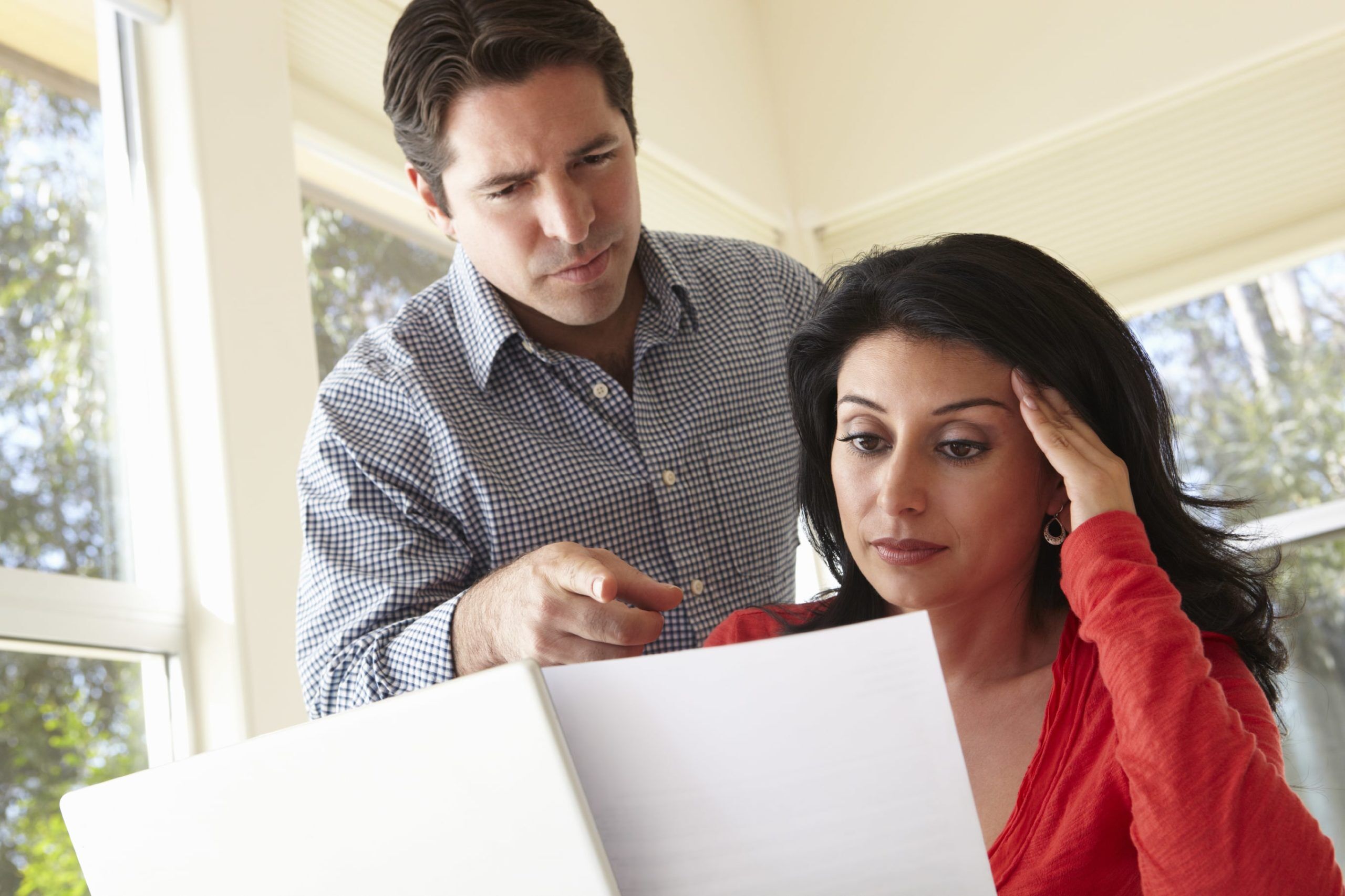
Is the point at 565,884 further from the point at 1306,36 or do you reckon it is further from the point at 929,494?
the point at 1306,36

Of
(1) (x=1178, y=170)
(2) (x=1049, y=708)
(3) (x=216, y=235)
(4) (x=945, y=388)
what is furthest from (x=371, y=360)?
(1) (x=1178, y=170)

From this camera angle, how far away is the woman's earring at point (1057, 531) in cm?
137

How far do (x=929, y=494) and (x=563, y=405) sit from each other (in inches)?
25.0

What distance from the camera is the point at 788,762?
2.50 feet

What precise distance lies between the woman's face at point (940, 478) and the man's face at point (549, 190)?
17.7 inches

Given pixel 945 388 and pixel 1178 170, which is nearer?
pixel 945 388

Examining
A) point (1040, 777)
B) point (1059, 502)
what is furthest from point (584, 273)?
point (1040, 777)

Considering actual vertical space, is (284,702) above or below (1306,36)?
below

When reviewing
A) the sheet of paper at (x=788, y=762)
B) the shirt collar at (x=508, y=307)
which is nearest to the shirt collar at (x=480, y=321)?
the shirt collar at (x=508, y=307)

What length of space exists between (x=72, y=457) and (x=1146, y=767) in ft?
5.33

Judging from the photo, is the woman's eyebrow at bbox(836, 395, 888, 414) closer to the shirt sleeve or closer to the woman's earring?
the woman's earring

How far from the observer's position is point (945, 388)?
1320 millimetres

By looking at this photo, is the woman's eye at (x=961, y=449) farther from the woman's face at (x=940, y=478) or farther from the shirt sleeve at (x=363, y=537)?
the shirt sleeve at (x=363, y=537)

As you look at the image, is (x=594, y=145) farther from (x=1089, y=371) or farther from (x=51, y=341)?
(x=51, y=341)
